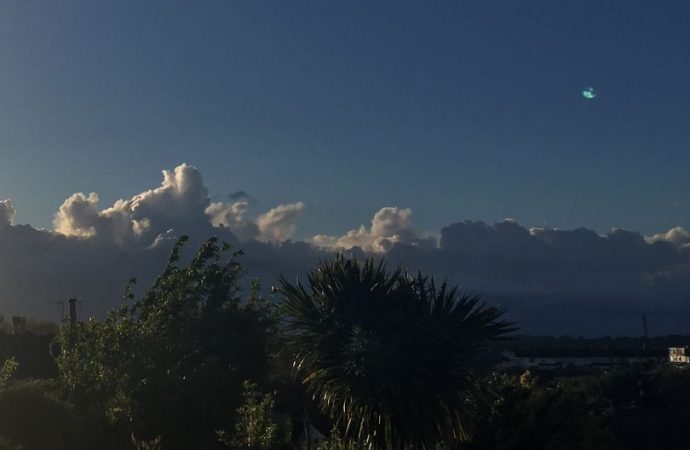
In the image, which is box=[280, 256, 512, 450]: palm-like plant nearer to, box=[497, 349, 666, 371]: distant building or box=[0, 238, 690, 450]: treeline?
box=[0, 238, 690, 450]: treeline

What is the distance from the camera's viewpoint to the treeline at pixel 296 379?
2134 cm

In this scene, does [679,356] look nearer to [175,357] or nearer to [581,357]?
[581,357]

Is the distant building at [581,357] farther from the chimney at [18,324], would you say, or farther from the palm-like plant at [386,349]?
the palm-like plant at [386,349]

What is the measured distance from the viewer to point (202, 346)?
4519 centimetres

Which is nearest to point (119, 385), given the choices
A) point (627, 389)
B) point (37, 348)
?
point (37, 348)

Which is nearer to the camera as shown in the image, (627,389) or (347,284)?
(347,284)

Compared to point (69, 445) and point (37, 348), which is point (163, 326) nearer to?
point (69, 445)

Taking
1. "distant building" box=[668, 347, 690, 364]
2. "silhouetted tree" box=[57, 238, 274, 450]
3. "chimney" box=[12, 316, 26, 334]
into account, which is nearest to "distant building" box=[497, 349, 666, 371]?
"distant building" box=[668, 347, 690, 364]

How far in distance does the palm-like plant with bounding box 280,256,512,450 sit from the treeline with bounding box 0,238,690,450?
32mm

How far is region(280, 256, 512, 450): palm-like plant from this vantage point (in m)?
21.0

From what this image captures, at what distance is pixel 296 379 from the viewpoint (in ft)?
78.5

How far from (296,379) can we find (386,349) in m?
3.81

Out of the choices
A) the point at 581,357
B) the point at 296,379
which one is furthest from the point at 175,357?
the point at 581,357

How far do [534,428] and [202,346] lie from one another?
59.0 ft
